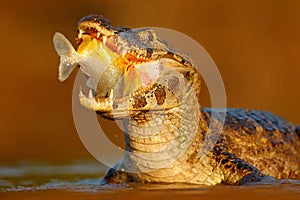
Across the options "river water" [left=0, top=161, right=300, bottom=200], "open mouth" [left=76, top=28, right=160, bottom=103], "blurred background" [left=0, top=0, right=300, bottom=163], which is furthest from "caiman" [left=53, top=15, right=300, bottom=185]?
"blurred background" [left=0, top=0, right=300, bottom=163]

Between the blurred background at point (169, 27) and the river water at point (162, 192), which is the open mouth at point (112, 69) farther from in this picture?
the blurred background at point (169, 27)

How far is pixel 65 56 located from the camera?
623 cm

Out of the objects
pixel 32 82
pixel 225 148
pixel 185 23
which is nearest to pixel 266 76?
pixel 185 23

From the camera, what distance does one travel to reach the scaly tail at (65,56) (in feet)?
20.4

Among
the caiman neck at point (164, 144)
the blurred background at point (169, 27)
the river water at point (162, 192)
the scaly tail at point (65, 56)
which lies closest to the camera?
the river water at point (162, 192)

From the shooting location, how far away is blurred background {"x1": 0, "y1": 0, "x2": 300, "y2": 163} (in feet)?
50.9

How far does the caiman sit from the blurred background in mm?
6330

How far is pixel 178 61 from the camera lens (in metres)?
6.60

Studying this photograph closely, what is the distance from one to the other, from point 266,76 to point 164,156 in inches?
478

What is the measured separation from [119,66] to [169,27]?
44.4ft

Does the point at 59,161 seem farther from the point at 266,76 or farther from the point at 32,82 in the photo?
the point at 266,76

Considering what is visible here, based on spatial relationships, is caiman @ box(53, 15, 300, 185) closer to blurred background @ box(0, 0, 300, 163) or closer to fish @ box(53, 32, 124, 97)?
fish @ box(53, 32, 124, 97)

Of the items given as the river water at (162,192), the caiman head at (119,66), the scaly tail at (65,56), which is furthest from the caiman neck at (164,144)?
the scaly tail at (65,56)

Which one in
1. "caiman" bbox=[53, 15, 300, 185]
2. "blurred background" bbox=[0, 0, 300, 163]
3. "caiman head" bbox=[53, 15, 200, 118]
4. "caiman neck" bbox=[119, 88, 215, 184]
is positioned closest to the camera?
"caiman head" bbox=[53, 15, 200, 118]
